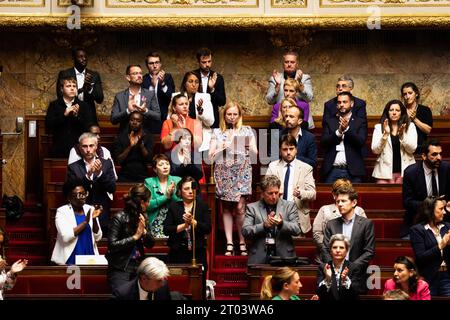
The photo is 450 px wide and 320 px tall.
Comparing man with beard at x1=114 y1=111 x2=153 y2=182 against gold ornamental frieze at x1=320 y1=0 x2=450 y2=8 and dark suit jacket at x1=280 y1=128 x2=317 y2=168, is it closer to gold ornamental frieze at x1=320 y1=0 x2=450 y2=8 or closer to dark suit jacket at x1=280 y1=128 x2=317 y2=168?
dark suit jacket at x1=280 y1=128 x2=317 y2=168

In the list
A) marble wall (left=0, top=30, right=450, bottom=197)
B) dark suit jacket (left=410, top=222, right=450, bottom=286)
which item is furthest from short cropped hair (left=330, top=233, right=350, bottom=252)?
marble wall (left=0, top=30, right=450, bottom=197)

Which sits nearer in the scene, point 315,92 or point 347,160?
point 347,160

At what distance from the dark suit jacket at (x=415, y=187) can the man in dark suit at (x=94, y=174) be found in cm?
268

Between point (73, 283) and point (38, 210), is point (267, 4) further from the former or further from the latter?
point (73, 283)

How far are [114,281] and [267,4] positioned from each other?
607 centimetres

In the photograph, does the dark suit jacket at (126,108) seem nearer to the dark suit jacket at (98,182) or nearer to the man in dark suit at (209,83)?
the man in dark suit at (209,83)

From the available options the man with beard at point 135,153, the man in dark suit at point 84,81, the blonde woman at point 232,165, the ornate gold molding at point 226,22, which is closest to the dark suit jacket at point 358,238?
the blonde woman at point 232,165

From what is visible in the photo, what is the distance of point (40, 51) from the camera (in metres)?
20.4

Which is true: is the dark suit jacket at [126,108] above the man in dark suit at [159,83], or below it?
below

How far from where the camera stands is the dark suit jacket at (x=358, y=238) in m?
14.9

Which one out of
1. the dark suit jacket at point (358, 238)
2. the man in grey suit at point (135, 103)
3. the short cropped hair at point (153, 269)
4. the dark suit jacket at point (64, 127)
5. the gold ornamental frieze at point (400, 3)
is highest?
the gold ornamental frieze at point (400, 3)

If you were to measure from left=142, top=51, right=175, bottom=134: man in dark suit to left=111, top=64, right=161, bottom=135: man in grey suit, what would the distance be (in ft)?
1.21

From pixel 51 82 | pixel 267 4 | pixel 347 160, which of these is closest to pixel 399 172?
pixel 347 160

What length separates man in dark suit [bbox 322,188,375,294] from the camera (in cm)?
1491
